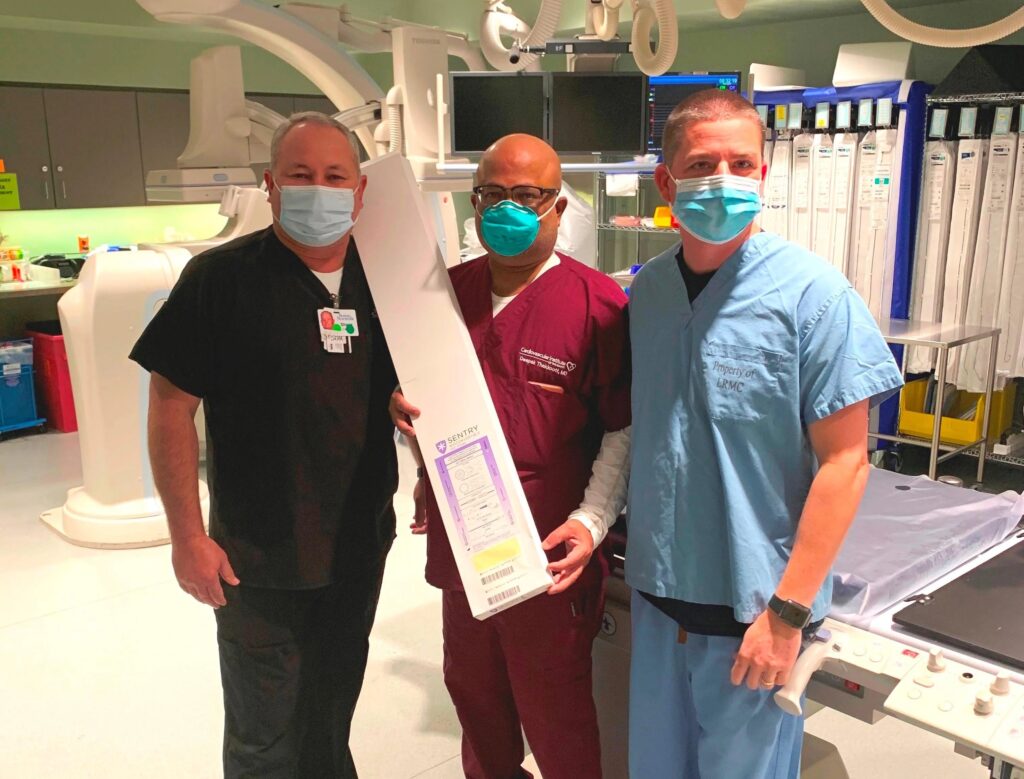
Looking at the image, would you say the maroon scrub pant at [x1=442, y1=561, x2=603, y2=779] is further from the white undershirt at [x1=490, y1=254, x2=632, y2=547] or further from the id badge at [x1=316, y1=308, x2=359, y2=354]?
the id badge at [x1=316, y1=308, x2=359, y2=354]

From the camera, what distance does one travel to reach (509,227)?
1662 mm

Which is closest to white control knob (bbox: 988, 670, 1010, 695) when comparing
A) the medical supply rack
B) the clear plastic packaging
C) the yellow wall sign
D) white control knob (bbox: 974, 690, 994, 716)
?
white control knob (bbox: 974, 690, 994, 716)

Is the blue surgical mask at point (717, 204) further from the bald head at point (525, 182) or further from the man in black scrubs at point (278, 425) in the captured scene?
the man in black scrubs at point (278, 425)

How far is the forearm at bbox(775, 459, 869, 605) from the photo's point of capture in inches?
52.6

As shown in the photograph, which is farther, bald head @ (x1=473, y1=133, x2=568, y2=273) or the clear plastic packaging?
bald head @ (x1=473, y1=133, x2=568, y2=273)

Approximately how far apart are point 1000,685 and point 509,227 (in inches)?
42.8

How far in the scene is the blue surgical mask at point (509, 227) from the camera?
1659 millimetres

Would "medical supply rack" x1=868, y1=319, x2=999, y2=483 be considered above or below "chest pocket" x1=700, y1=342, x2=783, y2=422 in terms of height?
below

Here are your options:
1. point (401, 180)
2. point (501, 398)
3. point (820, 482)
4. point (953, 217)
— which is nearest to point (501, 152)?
point (401, 180)

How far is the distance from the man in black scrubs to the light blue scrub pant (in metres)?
0.66

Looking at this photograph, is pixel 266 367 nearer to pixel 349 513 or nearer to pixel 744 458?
pixel 349 513

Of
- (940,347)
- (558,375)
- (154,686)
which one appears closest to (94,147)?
(154,686)

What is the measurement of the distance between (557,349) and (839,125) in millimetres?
3837

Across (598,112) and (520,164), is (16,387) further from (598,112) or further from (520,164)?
(520,164)
